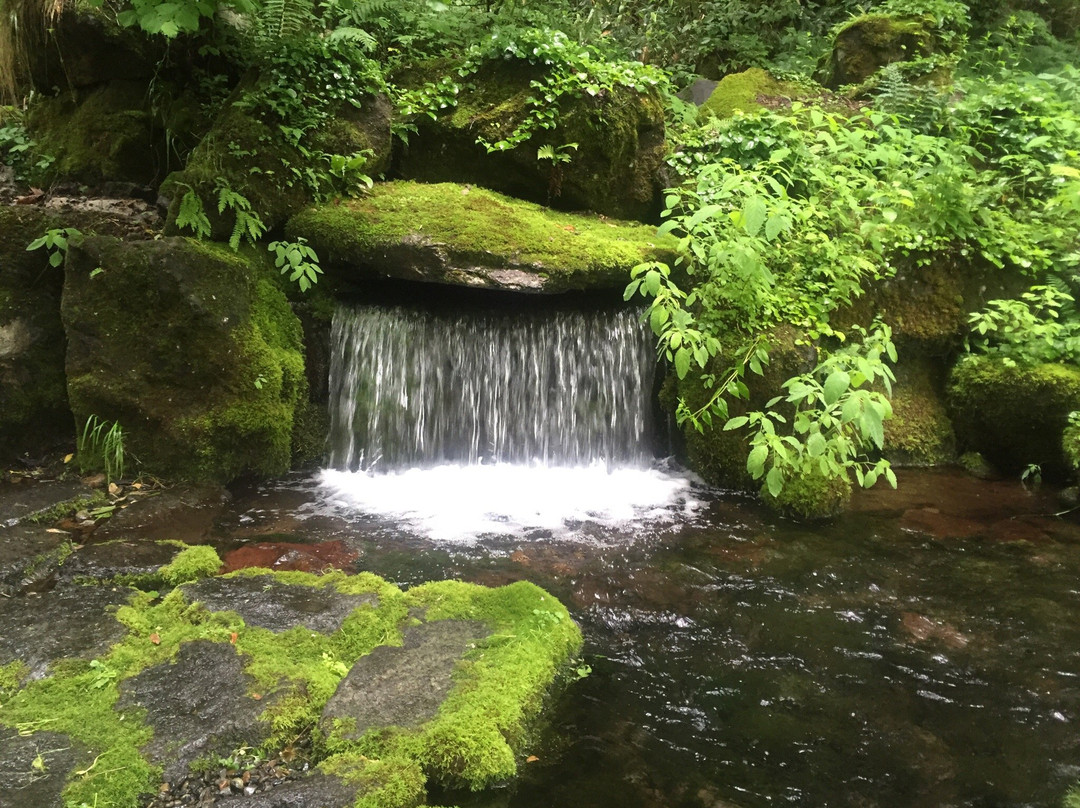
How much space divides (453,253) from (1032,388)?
17.2ft

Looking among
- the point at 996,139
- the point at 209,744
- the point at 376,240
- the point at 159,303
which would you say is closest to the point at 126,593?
the point at 209,744

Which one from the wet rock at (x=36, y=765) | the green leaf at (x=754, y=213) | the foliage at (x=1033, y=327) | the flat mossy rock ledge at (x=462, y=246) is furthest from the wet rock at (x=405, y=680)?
the foliage at (x=1033, y=327)

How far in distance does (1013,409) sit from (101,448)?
25.4 feet

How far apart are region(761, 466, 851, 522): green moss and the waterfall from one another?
1.54 metres

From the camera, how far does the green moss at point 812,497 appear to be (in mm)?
5539

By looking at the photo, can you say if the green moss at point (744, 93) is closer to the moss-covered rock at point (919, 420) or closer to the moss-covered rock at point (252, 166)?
the moss-covered rock at point (919, 420)

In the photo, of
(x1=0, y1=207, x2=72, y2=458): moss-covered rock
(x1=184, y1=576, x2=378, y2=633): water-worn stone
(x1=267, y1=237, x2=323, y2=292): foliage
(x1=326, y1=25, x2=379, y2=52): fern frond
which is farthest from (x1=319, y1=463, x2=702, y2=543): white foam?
(x1=326, y1=25, x2=379, y2=52): fern frond

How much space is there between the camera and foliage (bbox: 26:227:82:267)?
17.7 feet

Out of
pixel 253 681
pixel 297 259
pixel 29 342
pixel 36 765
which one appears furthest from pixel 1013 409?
pixel 29 342

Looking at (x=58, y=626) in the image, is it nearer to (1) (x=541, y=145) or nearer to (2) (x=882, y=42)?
(1) (x=541, y=145)

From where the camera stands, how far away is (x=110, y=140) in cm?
724

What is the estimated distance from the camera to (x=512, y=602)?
12.2 feet

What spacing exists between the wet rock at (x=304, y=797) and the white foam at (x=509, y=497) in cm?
259

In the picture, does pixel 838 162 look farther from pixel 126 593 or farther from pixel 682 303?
pixel 126 593
